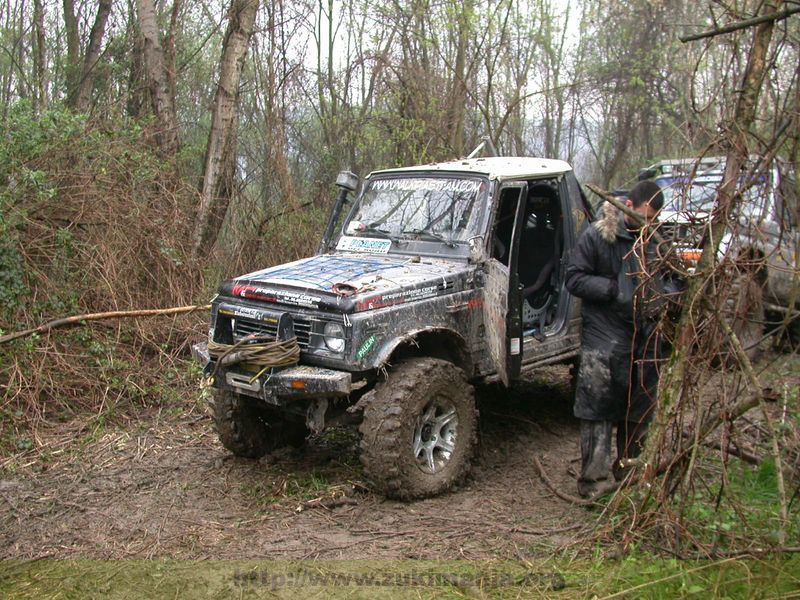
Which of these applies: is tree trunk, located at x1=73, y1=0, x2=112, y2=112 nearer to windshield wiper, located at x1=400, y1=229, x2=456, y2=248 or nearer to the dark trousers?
windshield wiper, located at x1=400, y1=229, x2=456, y2=248

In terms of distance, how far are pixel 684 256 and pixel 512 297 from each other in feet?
5.58

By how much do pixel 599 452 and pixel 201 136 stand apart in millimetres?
13482

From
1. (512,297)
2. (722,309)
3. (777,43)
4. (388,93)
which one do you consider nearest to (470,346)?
(512,297)

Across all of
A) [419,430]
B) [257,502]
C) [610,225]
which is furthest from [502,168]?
[257,502]

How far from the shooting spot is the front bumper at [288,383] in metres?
4.69

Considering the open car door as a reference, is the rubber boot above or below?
below

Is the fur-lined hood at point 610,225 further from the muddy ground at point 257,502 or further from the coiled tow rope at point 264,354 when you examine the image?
the coiled tow rope at point 264,354

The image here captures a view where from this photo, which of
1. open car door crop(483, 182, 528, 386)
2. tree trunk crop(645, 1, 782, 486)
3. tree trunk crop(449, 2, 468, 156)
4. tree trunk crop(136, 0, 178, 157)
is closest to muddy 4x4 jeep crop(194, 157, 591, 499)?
open car door crop(483, 182, 528, 386)

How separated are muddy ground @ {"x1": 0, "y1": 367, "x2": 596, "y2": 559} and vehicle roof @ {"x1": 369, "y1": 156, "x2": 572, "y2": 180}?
214cm

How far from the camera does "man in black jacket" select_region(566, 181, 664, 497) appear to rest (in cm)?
482

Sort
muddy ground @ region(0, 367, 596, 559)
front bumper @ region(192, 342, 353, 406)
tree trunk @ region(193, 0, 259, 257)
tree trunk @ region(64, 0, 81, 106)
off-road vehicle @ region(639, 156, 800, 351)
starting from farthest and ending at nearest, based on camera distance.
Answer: tree trunk @ region(64, 0, 81, 106)
tree trunk @ region(193, 0, 259, 257)
front bumper @ region(192, 342, 353, 406)
muddy ground @ region(0, 367, 596, 559)
off-road vehicle @ region(639, 156, 800, 351)

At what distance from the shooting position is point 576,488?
524 cm

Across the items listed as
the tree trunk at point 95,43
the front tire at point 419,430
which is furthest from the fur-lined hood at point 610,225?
the tree trunk at point 95,43

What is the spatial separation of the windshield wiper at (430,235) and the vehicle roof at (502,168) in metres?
0.54
